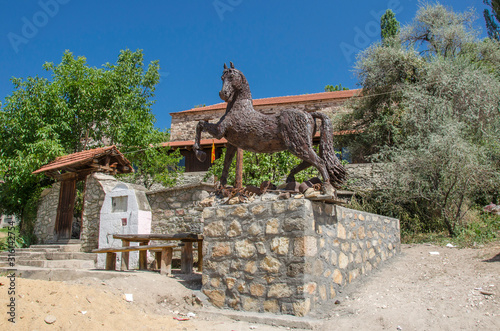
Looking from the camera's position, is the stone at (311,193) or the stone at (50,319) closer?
the stone at (50,319)

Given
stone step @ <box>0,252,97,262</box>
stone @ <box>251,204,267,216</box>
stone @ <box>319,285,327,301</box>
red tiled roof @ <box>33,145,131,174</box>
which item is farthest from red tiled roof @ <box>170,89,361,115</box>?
stone @ <box>319,285,327,301</box>

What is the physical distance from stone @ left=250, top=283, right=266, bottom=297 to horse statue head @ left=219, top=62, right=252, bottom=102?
2315 mm

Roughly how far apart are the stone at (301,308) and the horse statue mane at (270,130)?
131 centimetres

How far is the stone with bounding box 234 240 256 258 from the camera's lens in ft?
14.8

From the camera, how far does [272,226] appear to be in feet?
14.5

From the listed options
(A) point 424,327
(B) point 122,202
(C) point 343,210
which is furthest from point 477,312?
(B) point 122,202

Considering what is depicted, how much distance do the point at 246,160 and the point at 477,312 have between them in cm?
823

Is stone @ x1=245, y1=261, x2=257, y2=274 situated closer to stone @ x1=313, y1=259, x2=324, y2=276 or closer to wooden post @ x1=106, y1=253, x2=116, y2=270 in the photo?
stone @ x1=313, y1=259, x2=324, y2=276

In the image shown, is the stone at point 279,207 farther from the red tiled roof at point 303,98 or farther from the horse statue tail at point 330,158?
the red tiled roof at point 303,98

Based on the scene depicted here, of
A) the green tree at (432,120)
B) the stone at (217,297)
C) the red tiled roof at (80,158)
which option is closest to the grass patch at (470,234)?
the green tree at (432,120)

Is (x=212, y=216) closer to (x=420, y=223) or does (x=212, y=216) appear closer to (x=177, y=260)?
(x=177, y=260)

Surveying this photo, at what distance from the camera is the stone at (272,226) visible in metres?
4.39

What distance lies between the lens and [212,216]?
4.96m

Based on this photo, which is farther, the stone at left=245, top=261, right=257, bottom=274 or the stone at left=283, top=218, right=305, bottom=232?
the stone at left=245, top=261, right=257, bottom=274
